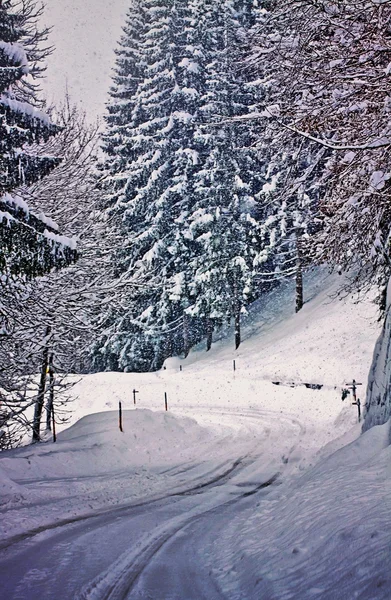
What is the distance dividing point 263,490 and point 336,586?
5.78 metres

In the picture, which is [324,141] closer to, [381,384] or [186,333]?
[381,384]

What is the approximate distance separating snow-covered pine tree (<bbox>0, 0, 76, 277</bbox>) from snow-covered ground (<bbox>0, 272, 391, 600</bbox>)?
3.93 metres

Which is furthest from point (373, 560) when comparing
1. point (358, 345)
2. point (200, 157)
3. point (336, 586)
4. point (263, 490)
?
point (200, 157)

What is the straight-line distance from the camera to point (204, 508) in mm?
8828

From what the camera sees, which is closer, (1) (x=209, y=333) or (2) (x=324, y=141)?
(2) (x=324, y=141)

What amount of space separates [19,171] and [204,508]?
7.20m

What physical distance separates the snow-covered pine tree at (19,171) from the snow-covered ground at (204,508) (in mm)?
3928

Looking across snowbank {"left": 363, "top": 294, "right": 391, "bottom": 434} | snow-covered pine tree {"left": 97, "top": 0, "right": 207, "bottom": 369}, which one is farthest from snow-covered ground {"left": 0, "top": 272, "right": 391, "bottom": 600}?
snow-covered pine tree {"left": 97, "top": 0, "right": 207, "bottom": 369}

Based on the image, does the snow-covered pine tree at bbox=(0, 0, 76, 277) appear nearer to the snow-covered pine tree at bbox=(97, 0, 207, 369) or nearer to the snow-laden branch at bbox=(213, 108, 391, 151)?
the snow-laden branch at bbox=(213, 108, 391, 151)

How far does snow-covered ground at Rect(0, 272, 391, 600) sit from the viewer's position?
4957 millimetres

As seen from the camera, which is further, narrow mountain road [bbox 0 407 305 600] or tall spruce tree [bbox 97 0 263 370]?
tall spruce tree [bbox 97 0 263 370]

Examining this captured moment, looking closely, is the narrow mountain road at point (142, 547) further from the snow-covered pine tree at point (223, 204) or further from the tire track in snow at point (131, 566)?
the snow-covered pine tree at point (223, 204)

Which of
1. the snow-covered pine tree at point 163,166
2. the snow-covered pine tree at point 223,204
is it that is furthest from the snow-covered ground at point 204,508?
the snow-covered pine tree at point 163,166

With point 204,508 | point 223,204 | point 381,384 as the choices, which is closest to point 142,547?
point 204,508
